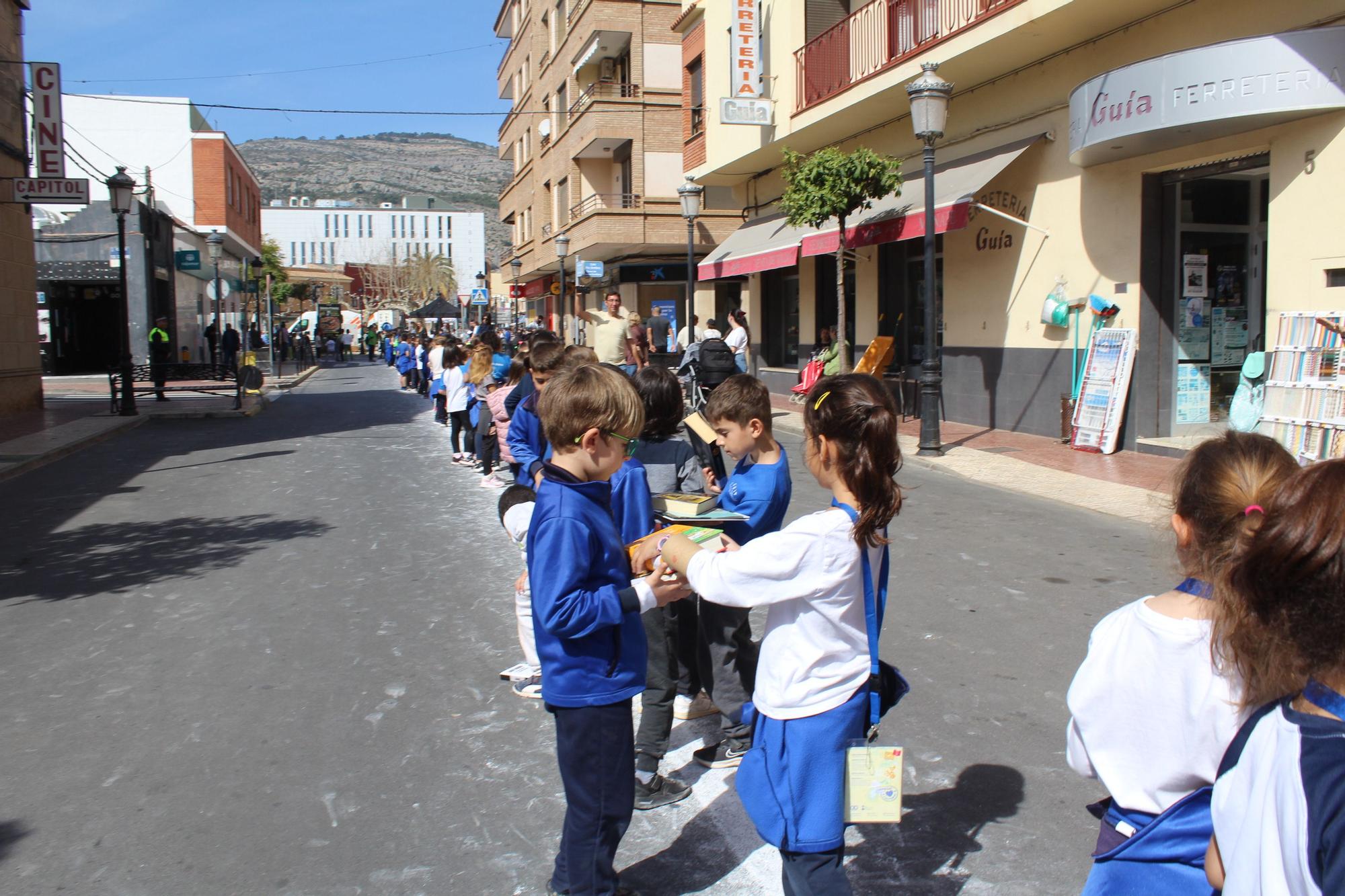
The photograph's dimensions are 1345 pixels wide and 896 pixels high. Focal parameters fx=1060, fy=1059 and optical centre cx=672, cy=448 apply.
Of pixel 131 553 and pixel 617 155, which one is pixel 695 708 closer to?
pixel 131 553

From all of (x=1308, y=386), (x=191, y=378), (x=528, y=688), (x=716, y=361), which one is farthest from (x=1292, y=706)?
(x=191, y=378)

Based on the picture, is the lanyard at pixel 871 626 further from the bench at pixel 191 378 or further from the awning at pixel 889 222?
the bench at pixel 191 378

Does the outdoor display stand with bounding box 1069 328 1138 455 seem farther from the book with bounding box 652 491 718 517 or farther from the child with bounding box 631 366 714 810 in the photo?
the book with bounding box 652 491 718 517

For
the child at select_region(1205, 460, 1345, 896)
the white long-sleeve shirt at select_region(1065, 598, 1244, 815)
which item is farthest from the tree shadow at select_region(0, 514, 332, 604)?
the child at select_region(1205, 460, 1345, 896)

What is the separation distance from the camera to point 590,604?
253 centimetres

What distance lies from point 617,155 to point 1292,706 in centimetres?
3387

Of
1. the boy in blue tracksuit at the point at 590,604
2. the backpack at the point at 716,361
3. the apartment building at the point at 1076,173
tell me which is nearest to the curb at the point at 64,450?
the backpack at the point at 716,361

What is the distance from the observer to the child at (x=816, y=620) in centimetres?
233

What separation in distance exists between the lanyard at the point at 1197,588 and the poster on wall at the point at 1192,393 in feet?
39.1

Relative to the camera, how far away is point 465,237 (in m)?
129

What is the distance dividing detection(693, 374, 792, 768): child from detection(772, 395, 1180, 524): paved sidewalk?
4943 mm

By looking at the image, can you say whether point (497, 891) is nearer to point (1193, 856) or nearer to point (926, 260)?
point (1193, 856)

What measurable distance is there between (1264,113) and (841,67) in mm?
9068

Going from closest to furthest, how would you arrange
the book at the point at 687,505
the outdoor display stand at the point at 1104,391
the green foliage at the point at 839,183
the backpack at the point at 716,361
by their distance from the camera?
the book at the point at 687,505
the backpack at the point at 716,361
the outdoor display stand at the point at 1104,391
the green foliage at the point at 839,183
